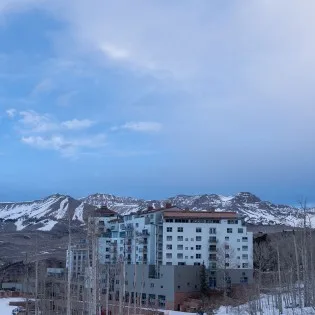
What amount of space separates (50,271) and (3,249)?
54.3m

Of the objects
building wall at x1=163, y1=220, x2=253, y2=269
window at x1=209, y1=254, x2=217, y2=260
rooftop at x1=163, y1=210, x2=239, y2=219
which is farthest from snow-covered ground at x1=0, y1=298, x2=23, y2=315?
window at x1=209, y1=254, x2=217, y2=260

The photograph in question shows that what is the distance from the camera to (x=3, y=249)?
4845 inches

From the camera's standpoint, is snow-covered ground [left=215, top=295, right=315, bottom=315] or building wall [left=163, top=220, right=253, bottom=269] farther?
building wall [left=163, top=220, right=253, bottom=269]

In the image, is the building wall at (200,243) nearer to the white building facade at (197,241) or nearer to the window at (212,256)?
the white building facade at (197,241)

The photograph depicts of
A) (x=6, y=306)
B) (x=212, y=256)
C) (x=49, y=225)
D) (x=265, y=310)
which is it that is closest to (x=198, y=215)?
(x=212, y=256)

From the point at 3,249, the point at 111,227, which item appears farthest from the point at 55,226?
the point at 111,227

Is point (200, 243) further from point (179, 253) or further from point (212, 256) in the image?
point (179, 253)

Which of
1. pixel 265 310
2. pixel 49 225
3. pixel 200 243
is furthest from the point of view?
pixel 49 225

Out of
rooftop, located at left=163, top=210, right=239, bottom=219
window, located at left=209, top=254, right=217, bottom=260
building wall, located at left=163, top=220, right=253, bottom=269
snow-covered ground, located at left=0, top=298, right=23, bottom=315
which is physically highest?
rooftop, located at left=163, top=210, right=239, bottom=219

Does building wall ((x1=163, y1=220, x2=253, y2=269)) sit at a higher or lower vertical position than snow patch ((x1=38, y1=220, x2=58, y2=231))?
lower

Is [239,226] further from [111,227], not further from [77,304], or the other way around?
[77,304]

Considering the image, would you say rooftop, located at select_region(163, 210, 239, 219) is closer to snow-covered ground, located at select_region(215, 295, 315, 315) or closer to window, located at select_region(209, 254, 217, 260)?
window, located at select_region(209, 254, 217, 260)

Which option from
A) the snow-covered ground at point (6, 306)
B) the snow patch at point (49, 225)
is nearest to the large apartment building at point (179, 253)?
the snow-covered ground at point (6, 306)

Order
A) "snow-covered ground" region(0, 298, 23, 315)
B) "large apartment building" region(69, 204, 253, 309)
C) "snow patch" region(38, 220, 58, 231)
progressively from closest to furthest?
"snow-covered ground" region(0, 298, 23, 315)
"large apartment building" region(69, 204, 253, 309)
"snow patch" region(38, 220, 58, 231)
